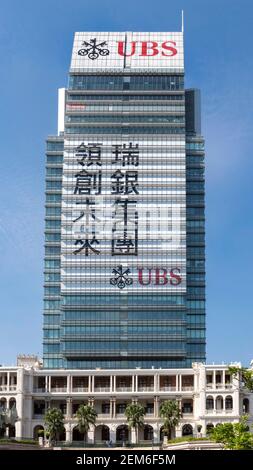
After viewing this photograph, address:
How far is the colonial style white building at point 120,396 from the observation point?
17225 cm

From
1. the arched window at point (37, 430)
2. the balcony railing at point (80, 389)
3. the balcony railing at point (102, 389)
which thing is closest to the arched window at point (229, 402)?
the balcony railing at point (102, 389)

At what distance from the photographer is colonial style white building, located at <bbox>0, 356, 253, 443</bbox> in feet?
565

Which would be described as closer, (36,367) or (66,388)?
(66,388)

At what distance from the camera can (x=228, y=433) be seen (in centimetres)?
7644

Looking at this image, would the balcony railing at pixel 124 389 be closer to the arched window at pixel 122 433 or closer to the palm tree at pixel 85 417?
the arched window at pixel 122 433

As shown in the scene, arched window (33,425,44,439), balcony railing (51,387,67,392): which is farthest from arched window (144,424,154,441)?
arched window (33,425,44,439)

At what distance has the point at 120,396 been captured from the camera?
179750 millimetres

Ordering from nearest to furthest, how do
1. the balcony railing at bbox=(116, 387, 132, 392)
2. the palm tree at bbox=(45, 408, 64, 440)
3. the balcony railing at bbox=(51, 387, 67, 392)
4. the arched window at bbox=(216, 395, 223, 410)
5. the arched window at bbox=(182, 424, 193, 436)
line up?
the palm tree at bbox=(45, 408, 64, 440), the arched window at bbox=(216, 395, 223, 410), the arched window at bbox=(182, 424, 193, 436), the balcony railing at bbox=(116, 387, 132, 392), the balcony railing at bbox=(51, 387, 67, 392)

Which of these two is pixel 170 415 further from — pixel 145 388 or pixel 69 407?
pixel 69 407

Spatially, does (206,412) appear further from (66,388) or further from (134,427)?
(66,388)

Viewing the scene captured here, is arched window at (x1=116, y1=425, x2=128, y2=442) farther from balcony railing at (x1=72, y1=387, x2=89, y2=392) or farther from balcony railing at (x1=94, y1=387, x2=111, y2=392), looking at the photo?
balcony railing at (x1=72, y1=387, x2=89, y2=392)

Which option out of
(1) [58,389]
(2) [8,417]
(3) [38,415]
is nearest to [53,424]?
(2) [8,417]
